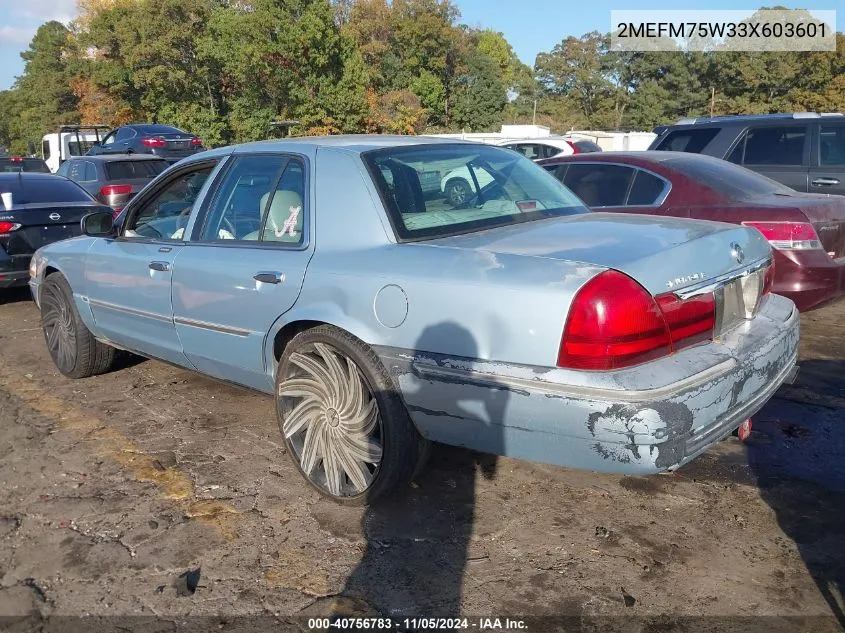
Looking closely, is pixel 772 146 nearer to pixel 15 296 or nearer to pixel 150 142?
pixel 15 296

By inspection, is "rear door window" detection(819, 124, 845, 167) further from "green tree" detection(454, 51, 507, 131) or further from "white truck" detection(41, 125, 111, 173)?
"green tree" detection(454, 51, 507, 131)

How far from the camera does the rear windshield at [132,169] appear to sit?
40.7 feet

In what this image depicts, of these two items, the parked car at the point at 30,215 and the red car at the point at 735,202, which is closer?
the red car at the point at 735,202

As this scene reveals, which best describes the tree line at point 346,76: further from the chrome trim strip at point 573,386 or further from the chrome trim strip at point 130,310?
the chrome trim strip at point 573,386

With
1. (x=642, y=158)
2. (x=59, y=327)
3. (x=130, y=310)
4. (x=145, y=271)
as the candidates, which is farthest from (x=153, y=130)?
(x=145, y=271)

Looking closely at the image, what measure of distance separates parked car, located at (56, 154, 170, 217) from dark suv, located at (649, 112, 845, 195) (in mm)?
8304

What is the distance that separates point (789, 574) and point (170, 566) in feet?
7.75

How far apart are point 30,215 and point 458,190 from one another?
5804 millimetres

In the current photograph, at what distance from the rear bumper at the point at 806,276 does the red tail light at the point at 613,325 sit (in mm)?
2884

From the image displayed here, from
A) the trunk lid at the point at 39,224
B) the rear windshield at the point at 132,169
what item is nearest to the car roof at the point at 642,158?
the trunk lid at the point at 39,224

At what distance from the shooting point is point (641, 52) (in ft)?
228

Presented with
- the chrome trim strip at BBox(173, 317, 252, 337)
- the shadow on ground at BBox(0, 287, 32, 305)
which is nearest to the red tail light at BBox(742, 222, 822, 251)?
the chrome trim strip at BBox(173, 317, 252, 337)

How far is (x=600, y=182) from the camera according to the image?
6.23 meters

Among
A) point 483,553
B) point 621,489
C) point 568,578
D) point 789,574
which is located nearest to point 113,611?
point 483,553
